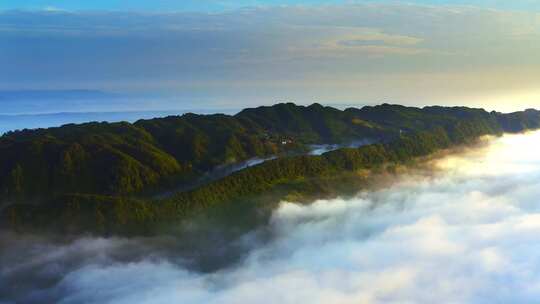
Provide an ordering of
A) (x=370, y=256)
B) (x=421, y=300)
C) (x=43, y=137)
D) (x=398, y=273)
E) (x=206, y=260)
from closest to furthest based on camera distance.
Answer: (x=421, y=300)
(x=206, y=260)
(x=398, y=273)
(x=370, y=256)
(x=43, y=137)

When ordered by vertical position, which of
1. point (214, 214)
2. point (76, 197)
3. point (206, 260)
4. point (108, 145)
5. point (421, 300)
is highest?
point (108, 145)

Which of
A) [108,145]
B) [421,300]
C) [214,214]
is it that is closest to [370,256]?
[421,300]

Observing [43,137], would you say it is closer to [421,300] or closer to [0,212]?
[0,212]

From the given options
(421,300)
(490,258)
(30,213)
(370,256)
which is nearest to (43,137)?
(30,213)

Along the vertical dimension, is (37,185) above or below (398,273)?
above

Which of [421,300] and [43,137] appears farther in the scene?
[43,137]

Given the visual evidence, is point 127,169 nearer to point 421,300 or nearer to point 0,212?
point 0,212

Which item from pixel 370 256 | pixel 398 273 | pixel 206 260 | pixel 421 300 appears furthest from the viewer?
pixel 370 256

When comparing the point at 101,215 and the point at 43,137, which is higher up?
the point at 43,137

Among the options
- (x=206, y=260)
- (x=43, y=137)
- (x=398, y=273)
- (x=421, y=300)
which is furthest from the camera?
(x=43, y=137)
